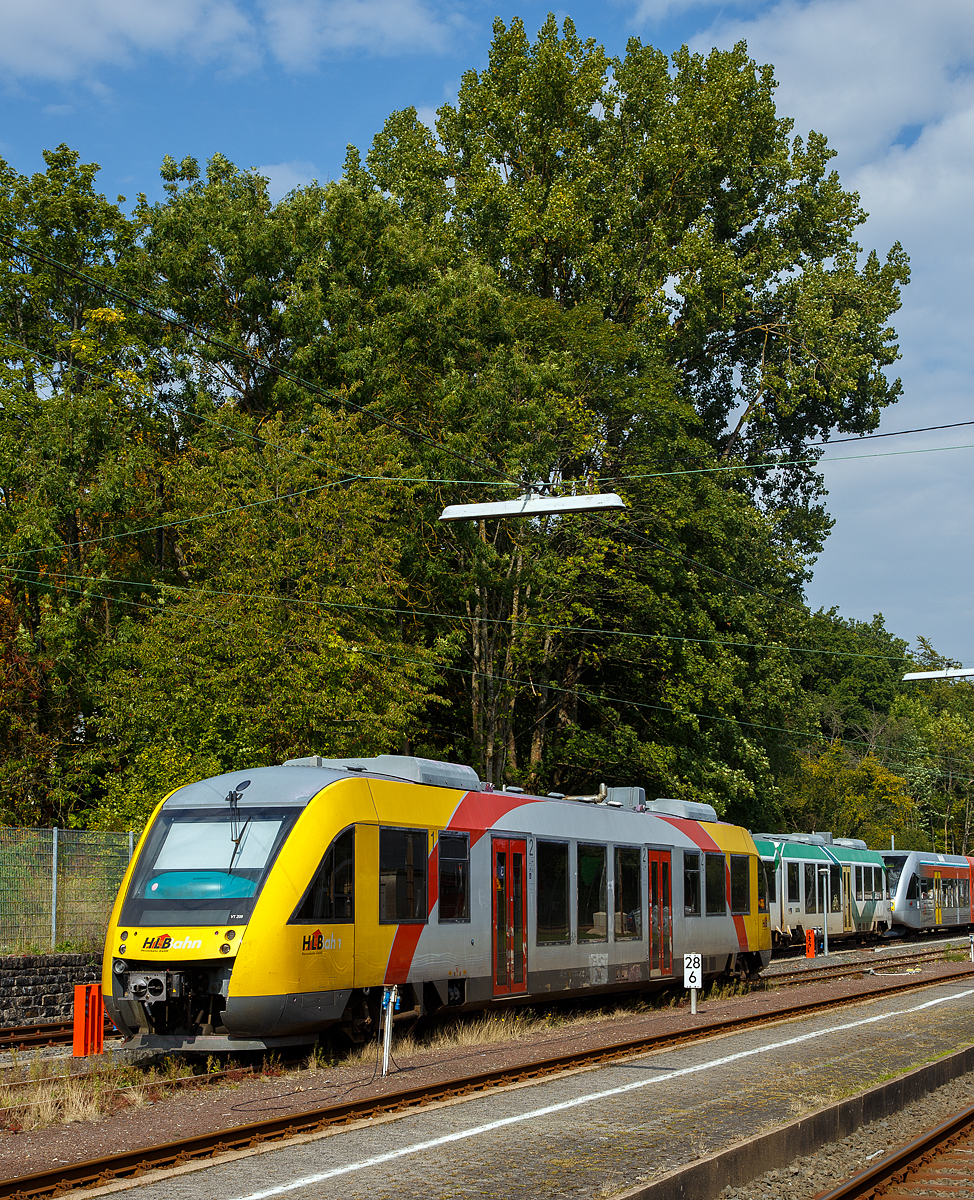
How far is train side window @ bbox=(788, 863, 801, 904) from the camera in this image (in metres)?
37.7

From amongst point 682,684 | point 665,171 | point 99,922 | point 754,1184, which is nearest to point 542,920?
point 99,922

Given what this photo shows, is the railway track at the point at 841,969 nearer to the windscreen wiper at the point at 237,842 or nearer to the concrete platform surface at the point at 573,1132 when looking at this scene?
the concrete platform surface at the point at 573,1132

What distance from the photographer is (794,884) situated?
3816 cm

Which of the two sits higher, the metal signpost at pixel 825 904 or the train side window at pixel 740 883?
the train side window at pixel 740 883

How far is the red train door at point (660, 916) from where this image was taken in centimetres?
2158

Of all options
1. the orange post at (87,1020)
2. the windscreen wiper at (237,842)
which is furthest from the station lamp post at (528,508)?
the orange post at (87,1020)

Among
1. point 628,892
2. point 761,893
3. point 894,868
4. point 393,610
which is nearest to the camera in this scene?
point 628,892

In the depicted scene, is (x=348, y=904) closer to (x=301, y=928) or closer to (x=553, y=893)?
(x=301, y=928)

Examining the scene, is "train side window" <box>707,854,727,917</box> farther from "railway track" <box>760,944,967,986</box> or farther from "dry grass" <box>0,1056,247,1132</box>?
"dry grass" <box>0,1056,247,1132</box>

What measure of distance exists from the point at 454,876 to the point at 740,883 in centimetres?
1089

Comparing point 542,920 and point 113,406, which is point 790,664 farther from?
point 542,920

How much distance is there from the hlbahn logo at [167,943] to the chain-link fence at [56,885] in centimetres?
700

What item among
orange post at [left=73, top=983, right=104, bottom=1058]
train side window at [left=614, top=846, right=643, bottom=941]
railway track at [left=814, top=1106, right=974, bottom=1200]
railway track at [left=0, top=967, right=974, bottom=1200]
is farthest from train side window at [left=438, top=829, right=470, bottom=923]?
railway track at [left=814, top=1106, right=974, bottom=1200]

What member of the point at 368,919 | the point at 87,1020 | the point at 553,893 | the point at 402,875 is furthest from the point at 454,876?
the point at 87,1020
